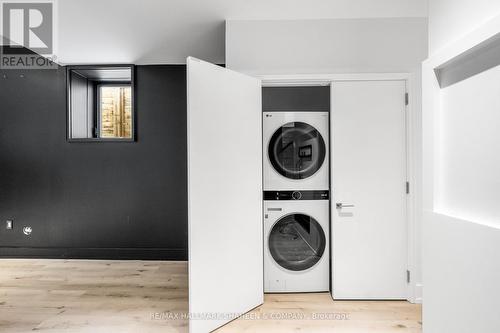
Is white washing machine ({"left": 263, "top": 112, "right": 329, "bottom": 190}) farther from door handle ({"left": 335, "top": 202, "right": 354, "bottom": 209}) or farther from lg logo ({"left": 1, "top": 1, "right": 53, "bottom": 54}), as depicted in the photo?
lg logo ({"left": 1, "top": 1, "right": 53, "bottom": 54})

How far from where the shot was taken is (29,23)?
2.83 m

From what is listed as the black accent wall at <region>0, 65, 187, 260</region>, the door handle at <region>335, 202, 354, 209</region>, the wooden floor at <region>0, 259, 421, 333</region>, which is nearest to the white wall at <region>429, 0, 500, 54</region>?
the door handle at <region>335, 202, 354, 209</region>

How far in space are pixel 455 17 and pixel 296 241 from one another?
7.01 feet

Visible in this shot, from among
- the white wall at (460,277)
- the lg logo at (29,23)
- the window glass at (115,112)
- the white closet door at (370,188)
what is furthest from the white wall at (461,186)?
the window glass at (115,112)

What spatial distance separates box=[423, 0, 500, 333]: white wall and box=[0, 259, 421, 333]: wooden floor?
1.17 metres

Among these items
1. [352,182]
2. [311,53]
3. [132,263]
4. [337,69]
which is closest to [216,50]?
[311,53]

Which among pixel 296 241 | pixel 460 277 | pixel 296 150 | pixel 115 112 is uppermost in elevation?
pixel 115 112

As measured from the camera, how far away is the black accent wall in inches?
152

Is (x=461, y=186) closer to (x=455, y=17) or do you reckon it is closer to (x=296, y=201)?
(x=455, y=17)

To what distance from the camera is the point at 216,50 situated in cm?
345

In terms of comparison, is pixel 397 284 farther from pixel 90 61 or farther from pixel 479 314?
pixel 90 61

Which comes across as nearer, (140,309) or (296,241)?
(140,309)

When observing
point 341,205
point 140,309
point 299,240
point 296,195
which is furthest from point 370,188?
point 140,309

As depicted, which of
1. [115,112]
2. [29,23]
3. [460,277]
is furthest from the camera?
[115,112]
